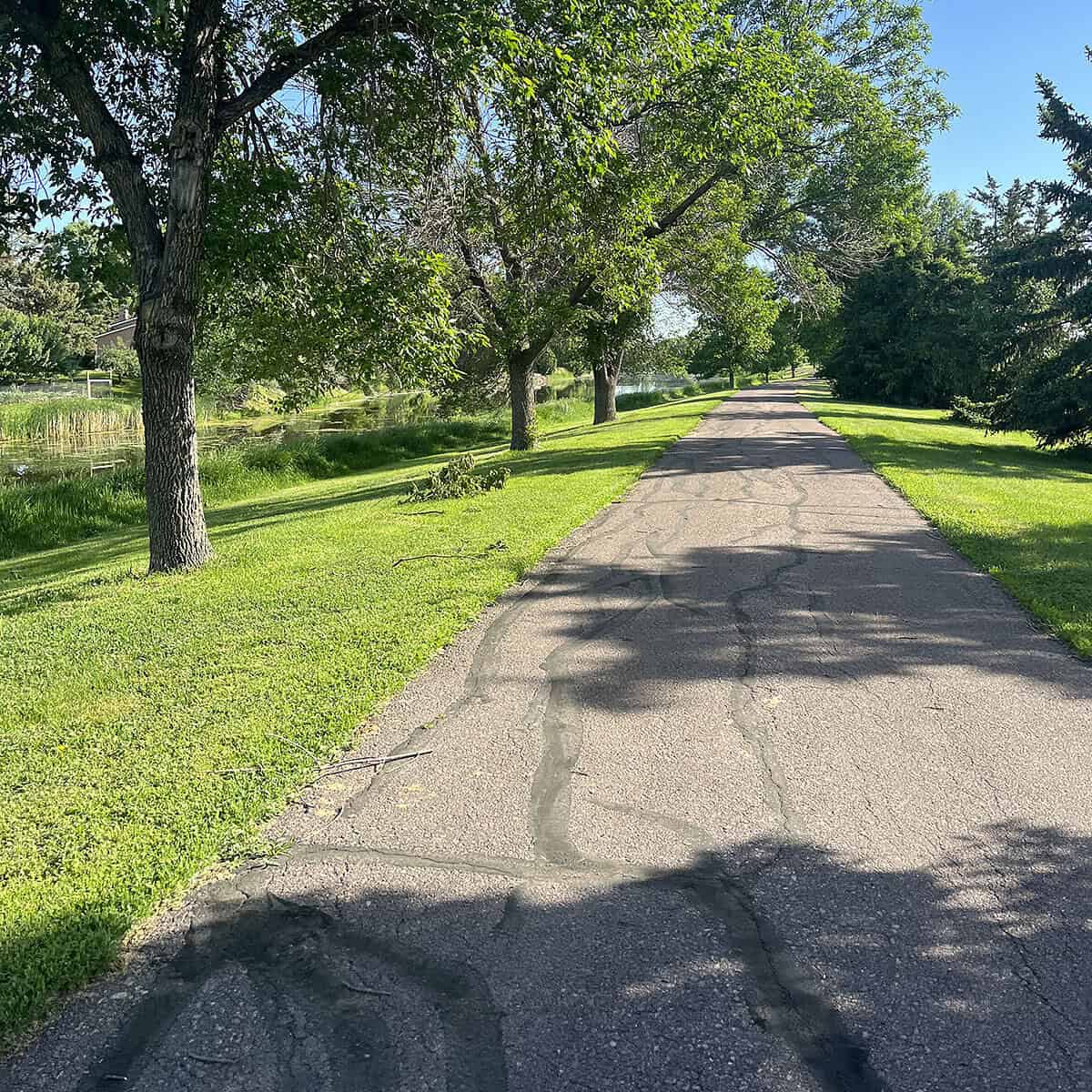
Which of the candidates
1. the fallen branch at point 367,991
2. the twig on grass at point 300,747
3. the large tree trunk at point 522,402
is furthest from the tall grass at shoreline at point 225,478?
the fallen branch at point 367,991

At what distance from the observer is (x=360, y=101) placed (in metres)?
9.08

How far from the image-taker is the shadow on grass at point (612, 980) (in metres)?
2.21

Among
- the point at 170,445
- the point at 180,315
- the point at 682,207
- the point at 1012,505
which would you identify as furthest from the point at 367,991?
the point at 682,207

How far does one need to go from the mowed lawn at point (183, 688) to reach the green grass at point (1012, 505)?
4154 millimetres

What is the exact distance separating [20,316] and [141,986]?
163 feet

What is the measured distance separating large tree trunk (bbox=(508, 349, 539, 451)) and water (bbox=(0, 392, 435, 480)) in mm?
10357

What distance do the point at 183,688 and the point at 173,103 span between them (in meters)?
7.80

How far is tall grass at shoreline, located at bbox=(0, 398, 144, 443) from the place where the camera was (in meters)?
34.4

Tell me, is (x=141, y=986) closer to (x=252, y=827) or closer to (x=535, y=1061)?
(x=252, y=827)

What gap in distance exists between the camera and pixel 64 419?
3609 cm

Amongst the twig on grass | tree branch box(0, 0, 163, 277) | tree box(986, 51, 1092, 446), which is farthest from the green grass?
tree branch box(0, 0, 163, 277)

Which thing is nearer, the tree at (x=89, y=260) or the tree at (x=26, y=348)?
the tree at (x=89, y=260)

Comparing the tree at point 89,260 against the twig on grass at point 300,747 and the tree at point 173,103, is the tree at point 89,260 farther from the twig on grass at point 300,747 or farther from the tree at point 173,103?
the twig on grass at point 300,747

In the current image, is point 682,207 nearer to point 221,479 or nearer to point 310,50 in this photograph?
point 310,50
